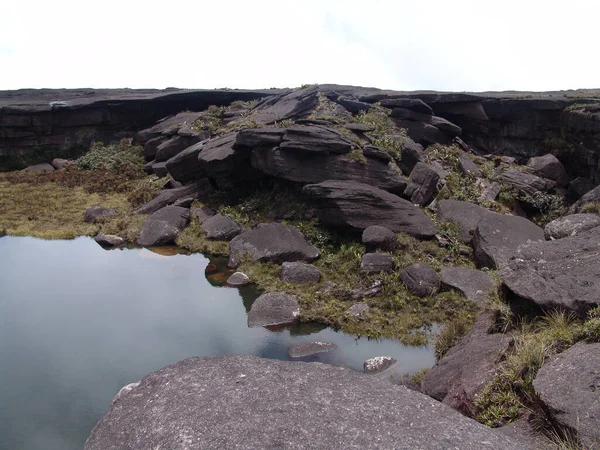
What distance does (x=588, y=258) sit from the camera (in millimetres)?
9812

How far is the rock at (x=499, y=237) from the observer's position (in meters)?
15.9

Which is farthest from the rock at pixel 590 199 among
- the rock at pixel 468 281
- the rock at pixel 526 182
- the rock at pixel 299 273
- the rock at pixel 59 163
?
the rock at pixel 59 163

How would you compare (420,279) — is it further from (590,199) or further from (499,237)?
(590,199)

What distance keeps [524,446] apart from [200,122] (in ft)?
90.8

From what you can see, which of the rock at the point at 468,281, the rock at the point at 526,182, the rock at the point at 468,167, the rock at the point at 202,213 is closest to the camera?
the rock at the point at 468,281

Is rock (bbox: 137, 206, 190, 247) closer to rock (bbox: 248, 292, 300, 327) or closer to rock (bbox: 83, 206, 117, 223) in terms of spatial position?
rock (bbox: 83, 206, 117, 223)

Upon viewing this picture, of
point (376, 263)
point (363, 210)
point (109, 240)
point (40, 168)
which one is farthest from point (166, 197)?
point (40, 168)

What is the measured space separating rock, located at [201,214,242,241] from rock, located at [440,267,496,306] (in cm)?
889

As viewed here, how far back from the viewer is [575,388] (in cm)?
670

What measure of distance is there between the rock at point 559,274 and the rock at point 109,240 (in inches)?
632

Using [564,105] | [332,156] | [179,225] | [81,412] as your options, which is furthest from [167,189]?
[564,105]

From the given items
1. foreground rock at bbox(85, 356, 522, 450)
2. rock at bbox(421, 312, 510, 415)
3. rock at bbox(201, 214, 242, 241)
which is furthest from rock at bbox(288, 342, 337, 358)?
rock at bbox(201, 214, 242, 241)

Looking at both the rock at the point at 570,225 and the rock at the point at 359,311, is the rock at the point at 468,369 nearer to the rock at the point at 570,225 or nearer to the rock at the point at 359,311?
the rock at the point at 359,311

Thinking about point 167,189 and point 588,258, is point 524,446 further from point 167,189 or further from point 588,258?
point 167,189
